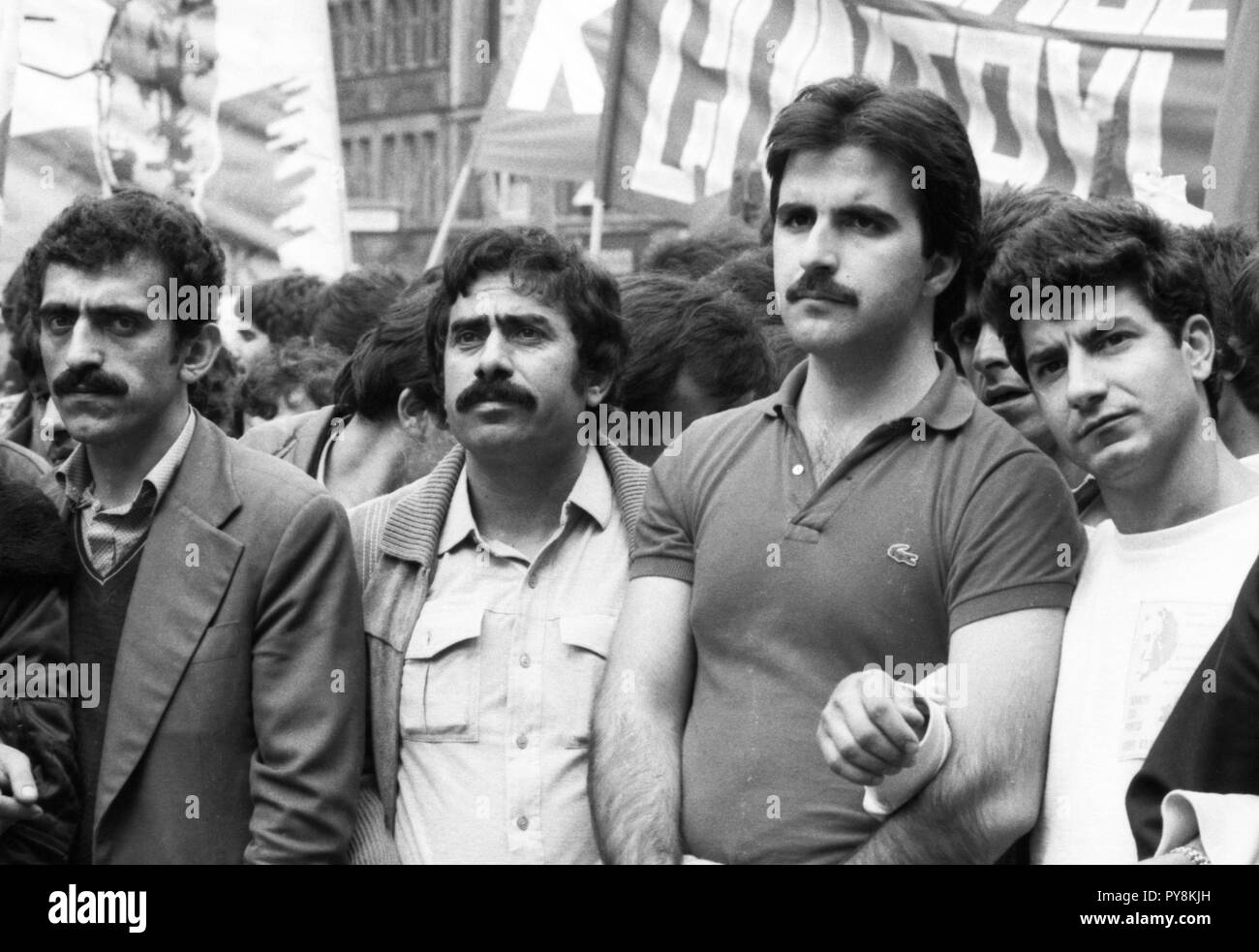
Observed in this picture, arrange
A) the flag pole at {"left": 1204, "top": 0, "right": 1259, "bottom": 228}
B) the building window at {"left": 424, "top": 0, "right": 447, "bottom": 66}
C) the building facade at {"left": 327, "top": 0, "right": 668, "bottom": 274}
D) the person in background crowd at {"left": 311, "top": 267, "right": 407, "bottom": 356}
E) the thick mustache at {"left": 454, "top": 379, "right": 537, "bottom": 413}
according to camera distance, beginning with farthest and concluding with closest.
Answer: the building window at {"left": 424, "top": 0, "right": 447, "bottom": 66}, the building facade at {"left": 327, "top": 0, "right": 668, "bottom": 274}, the person in background crowd at {"left": 311, "top": 267, "right": 407, "bottom": 356}, the flag pole at {"left": 1204, "top": 0, "right": 1259, "bottom": 228}, the thick mustache at {"left": 454, "top": 379, "right": 537, "bottom": 413}

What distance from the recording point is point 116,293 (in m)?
3.79

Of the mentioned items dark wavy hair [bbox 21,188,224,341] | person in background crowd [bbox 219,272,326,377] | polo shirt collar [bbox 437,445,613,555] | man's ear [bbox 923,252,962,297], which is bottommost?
polo shirt collar [bbox 437,445,613,555]

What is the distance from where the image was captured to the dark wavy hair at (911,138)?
3.54 m

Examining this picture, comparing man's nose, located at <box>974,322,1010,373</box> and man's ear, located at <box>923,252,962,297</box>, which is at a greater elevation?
man's ear, located at <box>923,252,962,297</box>

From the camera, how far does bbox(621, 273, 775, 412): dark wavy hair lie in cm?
464

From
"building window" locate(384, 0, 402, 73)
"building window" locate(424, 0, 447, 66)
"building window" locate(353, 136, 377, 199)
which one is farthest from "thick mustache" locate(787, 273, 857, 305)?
"building window" locate(384, 0, 402, 73)

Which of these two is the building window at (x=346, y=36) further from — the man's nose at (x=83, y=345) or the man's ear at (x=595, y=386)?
the man's nose at (x=83, y=345)

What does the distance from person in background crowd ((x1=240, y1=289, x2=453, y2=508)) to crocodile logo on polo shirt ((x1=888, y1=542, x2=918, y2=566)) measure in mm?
1700

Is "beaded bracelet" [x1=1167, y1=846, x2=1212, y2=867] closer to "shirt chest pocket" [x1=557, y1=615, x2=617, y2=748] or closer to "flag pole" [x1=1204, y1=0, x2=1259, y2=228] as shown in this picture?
"shirt chest pocket" [x1=557, y1=615, x2=617, y2=748]

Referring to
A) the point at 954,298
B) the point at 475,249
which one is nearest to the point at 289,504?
the point at 475,249

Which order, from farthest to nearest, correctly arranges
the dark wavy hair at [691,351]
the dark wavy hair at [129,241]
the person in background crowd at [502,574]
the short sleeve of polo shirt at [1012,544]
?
1. the dark wavy hair at [691,351]
2. the dark wavy hair at [129,241]
3. the person in background crowd at [502,574]
4. the short sleeve of polo shirt at [1012,544]

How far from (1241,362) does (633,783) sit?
1.42 metres

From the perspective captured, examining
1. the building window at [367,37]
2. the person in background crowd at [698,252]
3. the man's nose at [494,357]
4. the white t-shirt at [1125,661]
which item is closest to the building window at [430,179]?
→ the building window at [367,37]
